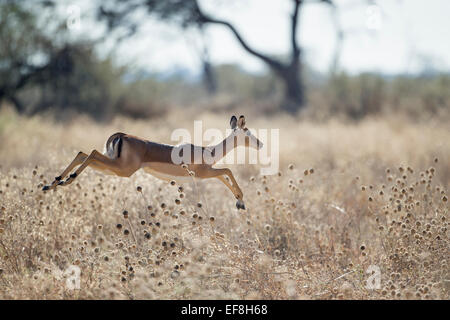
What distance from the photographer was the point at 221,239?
3.84 m

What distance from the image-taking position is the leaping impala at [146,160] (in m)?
3.86

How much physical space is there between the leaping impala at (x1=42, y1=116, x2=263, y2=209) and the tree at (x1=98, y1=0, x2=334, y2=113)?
1511 cm

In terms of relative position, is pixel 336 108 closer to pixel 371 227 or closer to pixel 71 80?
pixel 71 80

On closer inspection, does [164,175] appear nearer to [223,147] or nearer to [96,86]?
[223,147]

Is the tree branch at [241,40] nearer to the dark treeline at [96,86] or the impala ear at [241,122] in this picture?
the dark treeline at [96,86]

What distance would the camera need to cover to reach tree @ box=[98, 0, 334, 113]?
19297mm

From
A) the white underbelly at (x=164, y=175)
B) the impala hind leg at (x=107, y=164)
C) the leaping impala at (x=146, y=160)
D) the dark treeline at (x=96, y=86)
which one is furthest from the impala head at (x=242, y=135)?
the dark treeline at (x=96, y=86)

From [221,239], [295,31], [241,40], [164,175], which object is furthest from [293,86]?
[221,239]

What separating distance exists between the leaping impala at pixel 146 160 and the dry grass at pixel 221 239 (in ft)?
0.95

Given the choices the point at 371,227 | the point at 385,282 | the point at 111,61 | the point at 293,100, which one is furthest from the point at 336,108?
the point at 385,282

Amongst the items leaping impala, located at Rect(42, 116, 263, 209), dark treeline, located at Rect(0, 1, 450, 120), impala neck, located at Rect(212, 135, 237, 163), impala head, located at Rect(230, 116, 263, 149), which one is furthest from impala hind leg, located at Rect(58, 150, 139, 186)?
dark treeline, located at Rect(0, 1, 450, 120)

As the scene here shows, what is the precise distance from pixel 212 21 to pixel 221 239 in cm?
1743
